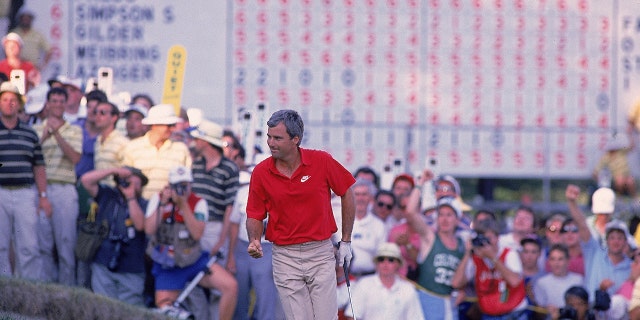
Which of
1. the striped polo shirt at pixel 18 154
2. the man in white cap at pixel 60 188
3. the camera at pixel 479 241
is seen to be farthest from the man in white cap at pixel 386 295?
the striped polo shirt at pixel 18 154

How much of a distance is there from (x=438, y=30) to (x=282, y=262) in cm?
834

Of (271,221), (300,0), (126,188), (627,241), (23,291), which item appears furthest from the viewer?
(300,0)

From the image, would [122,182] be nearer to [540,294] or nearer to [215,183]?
[215,183]

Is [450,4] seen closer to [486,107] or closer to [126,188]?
[486,107]

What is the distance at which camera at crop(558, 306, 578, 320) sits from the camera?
1313 centimetres

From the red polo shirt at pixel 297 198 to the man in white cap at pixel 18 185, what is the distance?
11.8ft

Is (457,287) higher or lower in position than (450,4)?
lower

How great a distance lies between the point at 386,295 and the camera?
12.5 metres

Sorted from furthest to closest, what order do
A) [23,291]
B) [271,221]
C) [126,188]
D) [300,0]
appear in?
[300,0] → [126,188] → [23,291] → [271,221]

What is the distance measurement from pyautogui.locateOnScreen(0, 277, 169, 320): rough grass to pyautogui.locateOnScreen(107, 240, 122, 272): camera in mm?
1229

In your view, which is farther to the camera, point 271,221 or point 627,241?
point 627,241

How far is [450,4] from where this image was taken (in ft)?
57.5

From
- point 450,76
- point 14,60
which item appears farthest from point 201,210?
point 450,76

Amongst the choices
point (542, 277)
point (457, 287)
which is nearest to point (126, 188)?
point (457, 287)
